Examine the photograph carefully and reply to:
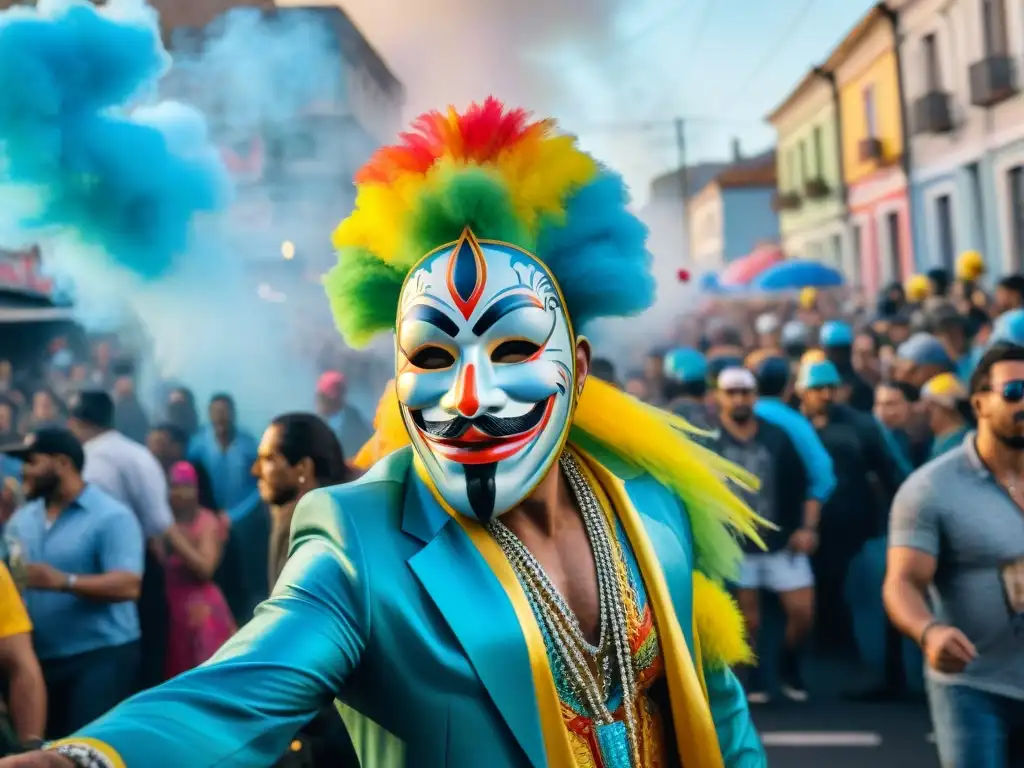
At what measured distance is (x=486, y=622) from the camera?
6.39 ft

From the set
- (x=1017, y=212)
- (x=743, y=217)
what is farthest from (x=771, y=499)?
(x=743, y=217)

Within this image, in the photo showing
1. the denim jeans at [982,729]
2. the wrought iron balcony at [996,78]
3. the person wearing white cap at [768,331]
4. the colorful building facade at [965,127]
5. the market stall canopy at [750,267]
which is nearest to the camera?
the denim jeans at [982,729]

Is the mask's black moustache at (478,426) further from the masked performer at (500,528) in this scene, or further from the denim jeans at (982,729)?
the denim jeans at (982,729)

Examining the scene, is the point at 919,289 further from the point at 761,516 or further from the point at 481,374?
the point at 481,374

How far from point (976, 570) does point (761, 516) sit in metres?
0.81

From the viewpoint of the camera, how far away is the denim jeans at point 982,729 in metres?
3.29

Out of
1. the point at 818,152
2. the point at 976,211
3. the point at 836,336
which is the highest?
the point at 818,152

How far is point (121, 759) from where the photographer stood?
155cm

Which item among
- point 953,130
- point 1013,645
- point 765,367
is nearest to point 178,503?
point 765,367

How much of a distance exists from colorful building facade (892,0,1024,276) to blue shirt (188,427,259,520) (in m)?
12.5

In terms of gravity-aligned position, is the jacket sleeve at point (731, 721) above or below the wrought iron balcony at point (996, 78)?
below

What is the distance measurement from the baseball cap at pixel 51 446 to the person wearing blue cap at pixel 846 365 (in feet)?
15.2

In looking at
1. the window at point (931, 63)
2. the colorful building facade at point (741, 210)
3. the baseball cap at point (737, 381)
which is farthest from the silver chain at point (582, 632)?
the colorful building facade at point (741, 210)

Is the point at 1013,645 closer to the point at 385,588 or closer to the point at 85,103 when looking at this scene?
the point at 385,588
